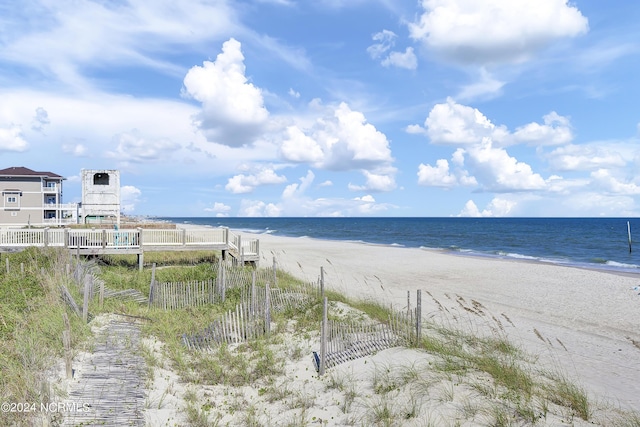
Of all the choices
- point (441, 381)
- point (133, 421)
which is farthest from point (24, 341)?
point (441, 381)

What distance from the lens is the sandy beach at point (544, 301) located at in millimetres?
11734

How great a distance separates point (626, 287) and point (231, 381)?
2477 centimetres

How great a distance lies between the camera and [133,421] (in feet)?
23.4

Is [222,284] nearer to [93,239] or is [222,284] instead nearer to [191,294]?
[191,294]

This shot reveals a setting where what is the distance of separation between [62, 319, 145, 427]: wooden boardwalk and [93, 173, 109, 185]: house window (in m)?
34.2

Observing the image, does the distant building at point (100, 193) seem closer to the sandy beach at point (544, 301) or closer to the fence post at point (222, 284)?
the sandy beach at point (544, 301)

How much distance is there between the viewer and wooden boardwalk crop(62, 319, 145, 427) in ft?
23.4

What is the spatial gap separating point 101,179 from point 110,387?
37.6 metres

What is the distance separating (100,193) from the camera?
40562 mm

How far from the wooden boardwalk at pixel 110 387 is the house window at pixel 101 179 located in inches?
1346

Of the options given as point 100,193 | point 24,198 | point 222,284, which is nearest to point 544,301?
point 222,284

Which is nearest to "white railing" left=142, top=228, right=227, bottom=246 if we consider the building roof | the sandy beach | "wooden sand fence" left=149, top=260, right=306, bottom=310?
the sandy beach

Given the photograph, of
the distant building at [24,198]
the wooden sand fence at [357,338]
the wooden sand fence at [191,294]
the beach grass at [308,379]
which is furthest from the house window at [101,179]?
the wooden sand fence at [357,338]

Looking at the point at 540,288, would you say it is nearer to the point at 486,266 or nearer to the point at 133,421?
the point at 486,266
